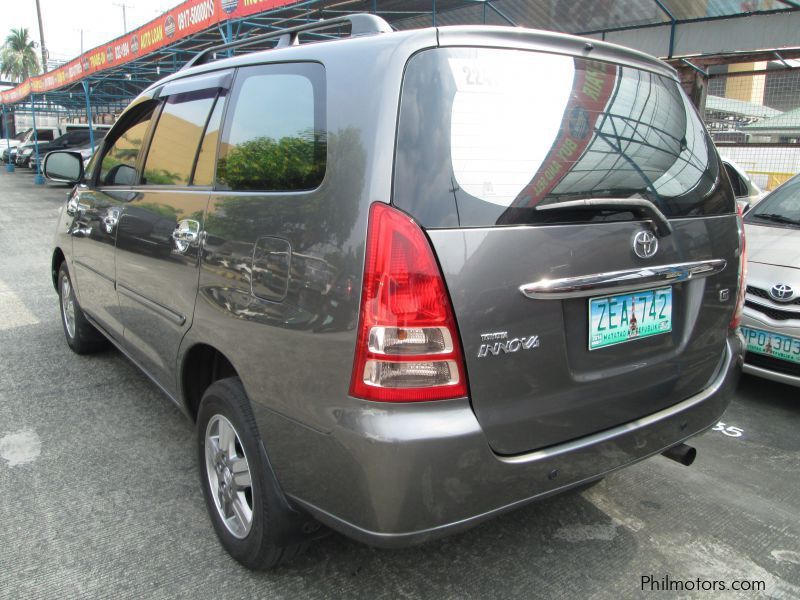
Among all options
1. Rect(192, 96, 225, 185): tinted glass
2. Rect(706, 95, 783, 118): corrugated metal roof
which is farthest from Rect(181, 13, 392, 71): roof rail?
Rect(706, 95, 783, 118): corrugated metal roof

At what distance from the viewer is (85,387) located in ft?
12.9

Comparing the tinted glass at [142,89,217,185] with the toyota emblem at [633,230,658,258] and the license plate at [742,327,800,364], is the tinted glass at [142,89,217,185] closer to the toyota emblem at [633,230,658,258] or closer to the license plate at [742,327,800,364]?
the toyota emblem at [633,230,658,258]

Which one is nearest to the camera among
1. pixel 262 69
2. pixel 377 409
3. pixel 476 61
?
pixel 377 409

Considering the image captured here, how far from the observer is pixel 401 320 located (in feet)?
5.53

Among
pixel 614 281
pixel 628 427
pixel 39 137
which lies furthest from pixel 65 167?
pixel 39 137

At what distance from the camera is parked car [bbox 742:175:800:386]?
3.62m

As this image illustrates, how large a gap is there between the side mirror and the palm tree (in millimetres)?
64386

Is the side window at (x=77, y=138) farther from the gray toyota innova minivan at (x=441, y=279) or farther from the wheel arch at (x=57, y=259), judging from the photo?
the gray toyota innova minivan at (x=441, y=279)

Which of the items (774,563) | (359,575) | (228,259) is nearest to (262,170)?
(228,259)

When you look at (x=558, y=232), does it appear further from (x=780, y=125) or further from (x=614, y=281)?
(x=780, y=125)

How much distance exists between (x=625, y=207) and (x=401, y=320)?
0.83m

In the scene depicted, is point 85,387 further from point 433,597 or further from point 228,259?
point 433,597

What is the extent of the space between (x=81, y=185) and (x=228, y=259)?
2.37 metres

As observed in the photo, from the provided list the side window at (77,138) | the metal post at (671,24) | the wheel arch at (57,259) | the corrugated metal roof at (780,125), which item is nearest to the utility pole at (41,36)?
the side window at (77,138)
